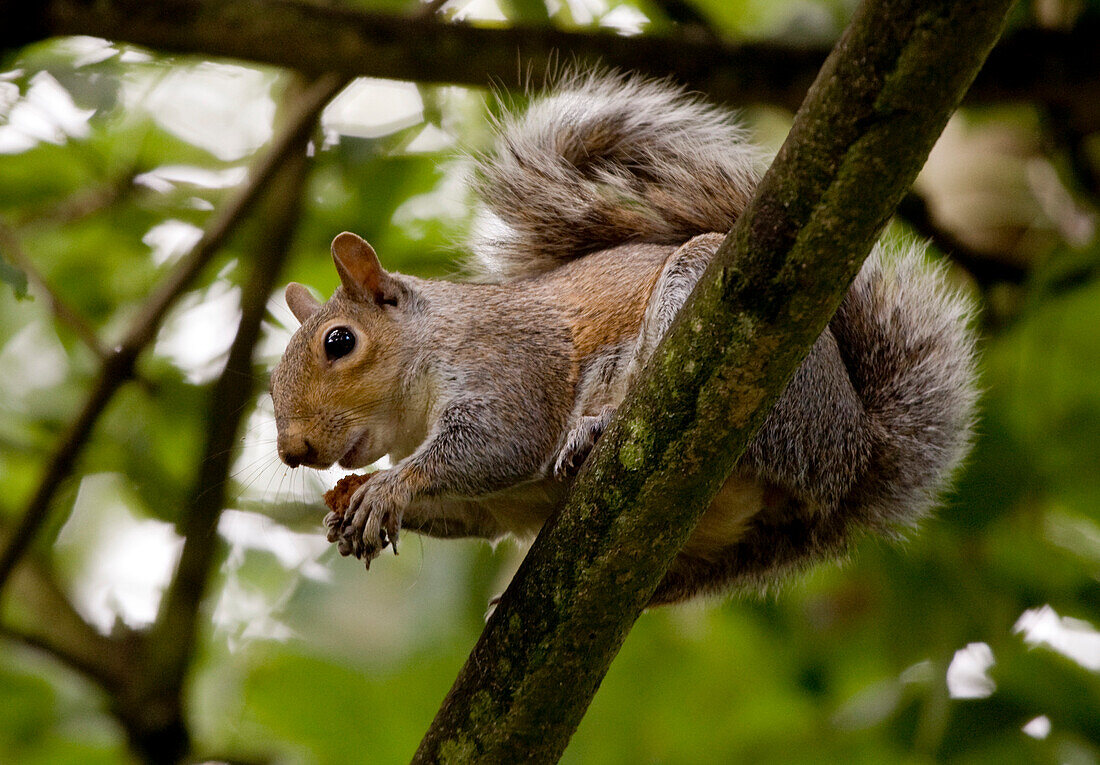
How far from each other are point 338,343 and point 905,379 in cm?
118

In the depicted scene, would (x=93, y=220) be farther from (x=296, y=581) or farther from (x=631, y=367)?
(x=631, y=367)

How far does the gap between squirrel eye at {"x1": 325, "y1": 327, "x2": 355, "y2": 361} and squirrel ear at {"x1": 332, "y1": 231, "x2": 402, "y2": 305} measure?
14 cm

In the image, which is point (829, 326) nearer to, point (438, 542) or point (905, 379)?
point (905, 379)

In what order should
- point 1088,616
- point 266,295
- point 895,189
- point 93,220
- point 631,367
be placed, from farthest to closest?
point 93,220
point 266,295
point 1088,616
point 631,367
point 895,189

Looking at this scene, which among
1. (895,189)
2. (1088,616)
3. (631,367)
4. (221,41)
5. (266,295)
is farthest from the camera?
(266,295)

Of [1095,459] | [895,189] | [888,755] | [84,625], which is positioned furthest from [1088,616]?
[84,625]

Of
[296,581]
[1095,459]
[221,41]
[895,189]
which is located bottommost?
[296,581]

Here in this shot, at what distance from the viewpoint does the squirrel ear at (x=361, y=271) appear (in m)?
2.50

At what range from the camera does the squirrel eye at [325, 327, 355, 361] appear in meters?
2.42

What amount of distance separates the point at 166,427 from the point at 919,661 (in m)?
2.47

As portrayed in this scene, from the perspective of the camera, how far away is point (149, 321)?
3.28 meters

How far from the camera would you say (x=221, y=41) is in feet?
9.54

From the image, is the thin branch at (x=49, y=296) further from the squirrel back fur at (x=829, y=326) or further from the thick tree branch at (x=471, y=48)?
the squirrel back fur at (x=829, y=326)

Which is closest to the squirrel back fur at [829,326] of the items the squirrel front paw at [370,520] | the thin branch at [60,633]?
the squirrel front paw at [370,520]
